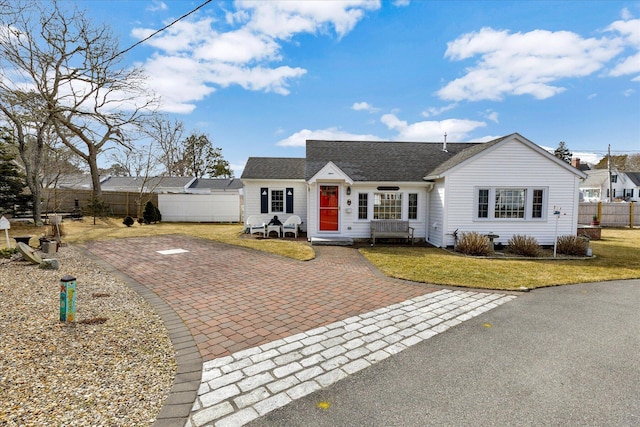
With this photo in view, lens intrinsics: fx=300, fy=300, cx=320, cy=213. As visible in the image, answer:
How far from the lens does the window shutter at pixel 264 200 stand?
53.1ft

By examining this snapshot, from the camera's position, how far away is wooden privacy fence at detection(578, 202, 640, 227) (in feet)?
68.2

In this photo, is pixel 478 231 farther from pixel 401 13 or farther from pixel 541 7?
pixel 401 13

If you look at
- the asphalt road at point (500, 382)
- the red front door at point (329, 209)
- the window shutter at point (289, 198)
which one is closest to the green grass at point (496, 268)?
the asphalt road at point (500, 382)

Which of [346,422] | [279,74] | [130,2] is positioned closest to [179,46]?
[130,2]

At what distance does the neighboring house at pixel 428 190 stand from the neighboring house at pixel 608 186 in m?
42.7

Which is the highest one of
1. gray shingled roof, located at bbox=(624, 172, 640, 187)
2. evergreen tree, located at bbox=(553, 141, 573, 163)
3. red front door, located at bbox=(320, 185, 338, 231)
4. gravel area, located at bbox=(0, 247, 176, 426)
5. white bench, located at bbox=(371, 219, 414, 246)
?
evergreen tree, located at bbox=(553, 141, 573, 163)

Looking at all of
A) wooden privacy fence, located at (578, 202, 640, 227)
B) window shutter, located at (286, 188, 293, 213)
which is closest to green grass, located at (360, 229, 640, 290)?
window shutter, located at (286, 188, 293, 213)

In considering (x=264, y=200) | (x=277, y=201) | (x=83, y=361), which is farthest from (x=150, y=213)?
(x=83, y=361)

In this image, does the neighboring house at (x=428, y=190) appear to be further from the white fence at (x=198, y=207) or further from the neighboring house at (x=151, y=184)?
the neighboring house at (x=151, y=184)

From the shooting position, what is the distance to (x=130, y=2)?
7711 mm

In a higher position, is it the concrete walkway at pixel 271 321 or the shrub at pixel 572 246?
the shrub at pixel 572 246

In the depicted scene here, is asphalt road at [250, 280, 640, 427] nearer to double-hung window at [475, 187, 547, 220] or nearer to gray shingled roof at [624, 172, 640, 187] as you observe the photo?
double-hung window at [475, 187, 547, 220]

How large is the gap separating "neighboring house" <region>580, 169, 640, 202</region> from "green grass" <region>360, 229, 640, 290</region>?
43618mm

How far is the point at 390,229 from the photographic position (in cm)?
1312
